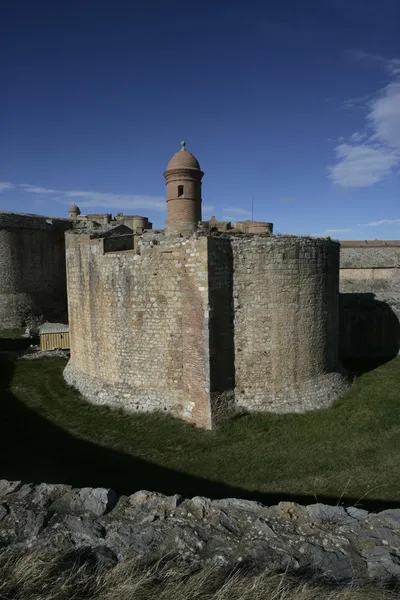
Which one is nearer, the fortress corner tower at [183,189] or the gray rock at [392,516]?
the gray rock at [392,516]

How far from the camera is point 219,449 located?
9.25 metres

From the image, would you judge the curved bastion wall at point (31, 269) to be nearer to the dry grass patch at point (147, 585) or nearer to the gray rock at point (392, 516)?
the dry grass patch at point (147, 585)

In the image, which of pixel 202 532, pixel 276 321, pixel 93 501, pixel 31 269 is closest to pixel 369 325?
pixel 276 321

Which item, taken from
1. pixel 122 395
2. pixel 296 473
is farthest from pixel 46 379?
pixel 296 473

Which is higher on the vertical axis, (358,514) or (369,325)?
(369,325)

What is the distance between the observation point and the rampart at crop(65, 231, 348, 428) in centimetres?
1030

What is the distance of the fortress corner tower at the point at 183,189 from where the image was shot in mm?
16641

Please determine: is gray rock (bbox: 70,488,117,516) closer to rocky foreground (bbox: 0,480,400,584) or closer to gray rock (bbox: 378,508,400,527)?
rocky foreground (bbox: 0,480,400,584)

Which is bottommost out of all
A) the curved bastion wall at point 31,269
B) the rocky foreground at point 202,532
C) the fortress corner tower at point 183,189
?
the rocky foreground at point 202,532

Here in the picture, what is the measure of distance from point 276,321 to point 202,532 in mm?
7214

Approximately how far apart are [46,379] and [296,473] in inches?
377

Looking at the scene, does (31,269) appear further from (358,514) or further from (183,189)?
(358,514)

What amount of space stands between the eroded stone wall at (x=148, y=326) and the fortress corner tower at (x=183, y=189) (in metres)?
5.31

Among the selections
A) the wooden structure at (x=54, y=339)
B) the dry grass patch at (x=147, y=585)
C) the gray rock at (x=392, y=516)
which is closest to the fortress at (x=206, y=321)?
the wooden structure at (x=54, y=339)
